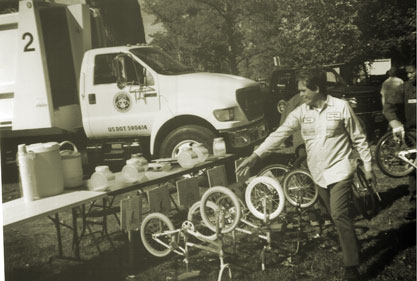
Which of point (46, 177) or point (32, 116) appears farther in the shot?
point (32, 116)

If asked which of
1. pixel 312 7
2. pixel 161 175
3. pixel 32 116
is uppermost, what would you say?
pixel 312 7

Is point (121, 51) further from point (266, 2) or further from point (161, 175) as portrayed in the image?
point (266, 2)

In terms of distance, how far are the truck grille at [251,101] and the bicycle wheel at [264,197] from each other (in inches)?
14.6

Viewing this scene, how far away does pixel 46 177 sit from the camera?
2.23 metres

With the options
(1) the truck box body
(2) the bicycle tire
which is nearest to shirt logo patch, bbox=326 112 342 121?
Result: (2) the bicycle tire

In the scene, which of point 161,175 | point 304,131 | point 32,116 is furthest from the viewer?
point 32,116

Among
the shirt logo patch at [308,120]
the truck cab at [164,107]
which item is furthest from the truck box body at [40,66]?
the shirt logo patch at [308,120]

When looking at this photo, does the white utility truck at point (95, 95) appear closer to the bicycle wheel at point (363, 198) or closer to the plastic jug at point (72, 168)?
the plastic jug at point (72, 168)

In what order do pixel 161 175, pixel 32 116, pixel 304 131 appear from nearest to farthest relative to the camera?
pixel 304 131 < pixel 161 175 < pixel 32 116

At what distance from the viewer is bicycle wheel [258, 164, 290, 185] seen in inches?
99.0

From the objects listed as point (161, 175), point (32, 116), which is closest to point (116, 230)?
point (161, 175)

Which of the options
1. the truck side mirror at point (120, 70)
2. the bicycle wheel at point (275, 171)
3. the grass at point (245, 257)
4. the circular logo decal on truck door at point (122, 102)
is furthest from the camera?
the truck side mirror at point (120, 70)

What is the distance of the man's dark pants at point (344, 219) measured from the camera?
2068 mm

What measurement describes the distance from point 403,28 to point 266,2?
0.63m
